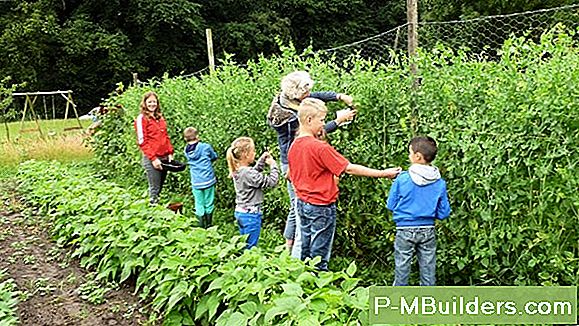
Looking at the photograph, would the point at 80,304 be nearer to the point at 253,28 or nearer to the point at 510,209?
the point at 510,209

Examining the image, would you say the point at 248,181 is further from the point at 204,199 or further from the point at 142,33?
the point at 142,33

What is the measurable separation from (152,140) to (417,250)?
5.04 metres

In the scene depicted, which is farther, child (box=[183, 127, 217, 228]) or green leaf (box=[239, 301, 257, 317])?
child (box=[183, 127, 217, 228])

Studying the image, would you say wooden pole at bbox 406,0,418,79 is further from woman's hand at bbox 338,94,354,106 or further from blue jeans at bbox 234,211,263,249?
blue jeans at bbox 234,211,263,249

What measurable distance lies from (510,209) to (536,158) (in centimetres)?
43

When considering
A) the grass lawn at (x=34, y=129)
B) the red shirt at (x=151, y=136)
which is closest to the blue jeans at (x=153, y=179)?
the red shirt at (x=151, y=136)

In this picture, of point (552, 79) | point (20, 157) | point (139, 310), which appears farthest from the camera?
point (20, 157)

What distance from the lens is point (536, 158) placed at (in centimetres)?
462

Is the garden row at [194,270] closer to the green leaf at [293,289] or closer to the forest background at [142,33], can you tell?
the green leaf at [293,289]

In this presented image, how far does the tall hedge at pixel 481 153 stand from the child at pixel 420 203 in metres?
0.33

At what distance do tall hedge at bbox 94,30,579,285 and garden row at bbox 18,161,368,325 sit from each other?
1010mm

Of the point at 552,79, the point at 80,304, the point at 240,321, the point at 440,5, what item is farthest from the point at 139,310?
the point at 440,5

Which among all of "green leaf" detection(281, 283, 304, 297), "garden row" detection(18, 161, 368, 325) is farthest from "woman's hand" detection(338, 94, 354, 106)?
"green leaf" detection(281, 283, 304, 297)

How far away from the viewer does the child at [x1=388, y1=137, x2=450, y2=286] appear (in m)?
4.84
